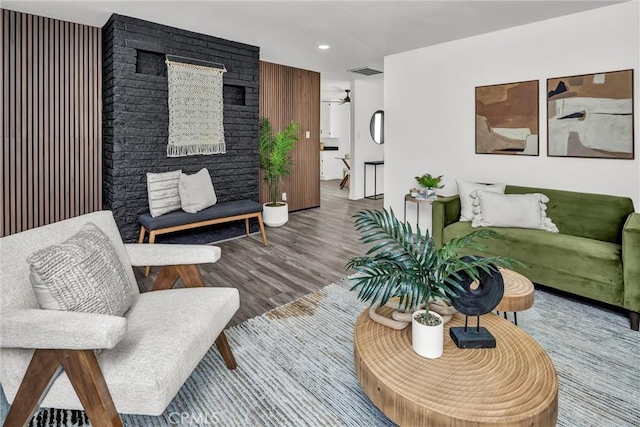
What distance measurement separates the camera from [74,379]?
117 cm

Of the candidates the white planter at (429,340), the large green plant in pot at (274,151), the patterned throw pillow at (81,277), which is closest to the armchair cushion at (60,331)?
the patterned throw pillow at (81,277)

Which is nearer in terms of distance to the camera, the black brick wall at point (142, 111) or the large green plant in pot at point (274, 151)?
the black brick wall at point (142, 111)

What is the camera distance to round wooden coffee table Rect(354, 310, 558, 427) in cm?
110

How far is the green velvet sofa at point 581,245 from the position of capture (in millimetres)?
2375

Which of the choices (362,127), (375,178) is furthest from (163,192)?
(375,178)

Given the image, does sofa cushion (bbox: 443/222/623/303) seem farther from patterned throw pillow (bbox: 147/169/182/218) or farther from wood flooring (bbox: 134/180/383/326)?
patterned throw pillow (bbox: 147/169/182/218)

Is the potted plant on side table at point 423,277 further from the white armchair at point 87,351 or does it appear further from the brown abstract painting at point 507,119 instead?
the brown abstract painting at point 507,119

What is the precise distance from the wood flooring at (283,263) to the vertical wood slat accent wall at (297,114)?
0.82m

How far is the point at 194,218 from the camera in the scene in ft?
12.4

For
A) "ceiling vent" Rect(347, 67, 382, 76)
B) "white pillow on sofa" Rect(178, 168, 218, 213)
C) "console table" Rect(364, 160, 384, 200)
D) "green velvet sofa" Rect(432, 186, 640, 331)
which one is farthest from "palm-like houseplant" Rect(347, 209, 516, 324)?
"console table" Rect(364, 160, 384, 200)

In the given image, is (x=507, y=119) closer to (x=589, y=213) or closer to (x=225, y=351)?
(x=589, y=213)

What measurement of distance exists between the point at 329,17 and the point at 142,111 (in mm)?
2124

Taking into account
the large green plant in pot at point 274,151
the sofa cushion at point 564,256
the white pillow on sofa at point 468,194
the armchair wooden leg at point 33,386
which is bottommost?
the armchair wooden leg at point 33,386

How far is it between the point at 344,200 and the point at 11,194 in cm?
523
